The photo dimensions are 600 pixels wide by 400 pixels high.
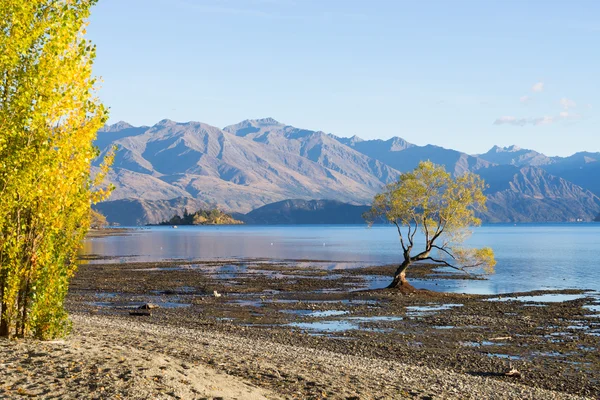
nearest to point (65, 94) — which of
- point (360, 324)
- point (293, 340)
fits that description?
point (293, 340)

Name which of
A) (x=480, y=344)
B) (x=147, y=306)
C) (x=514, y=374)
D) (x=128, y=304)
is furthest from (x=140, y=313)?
(x=514, y=374)

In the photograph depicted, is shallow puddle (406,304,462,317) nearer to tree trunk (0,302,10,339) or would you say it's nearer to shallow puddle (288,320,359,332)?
shallow puddle (288,320,359,332)

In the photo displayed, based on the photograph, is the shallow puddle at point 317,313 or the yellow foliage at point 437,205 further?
the yellow foliage at point 437,205

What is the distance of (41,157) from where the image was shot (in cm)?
2123

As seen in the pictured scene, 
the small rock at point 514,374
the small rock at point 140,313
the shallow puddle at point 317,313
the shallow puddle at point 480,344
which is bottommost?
the shallow puddle at point 480,344

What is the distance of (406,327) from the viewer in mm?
Result: 43969

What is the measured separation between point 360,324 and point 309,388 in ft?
79.1

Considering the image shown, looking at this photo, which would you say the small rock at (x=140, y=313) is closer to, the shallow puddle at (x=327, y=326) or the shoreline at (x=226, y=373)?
the shallow puddle at (x=327, y=326)

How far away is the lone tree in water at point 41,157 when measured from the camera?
2078 cm

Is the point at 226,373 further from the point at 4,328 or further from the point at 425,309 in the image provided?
the point at 425,309

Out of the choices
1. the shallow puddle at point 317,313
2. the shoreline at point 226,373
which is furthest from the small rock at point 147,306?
the shoreline at point 226,373

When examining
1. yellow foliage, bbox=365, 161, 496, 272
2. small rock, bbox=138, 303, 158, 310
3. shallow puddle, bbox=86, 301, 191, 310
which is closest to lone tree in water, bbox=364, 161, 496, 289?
yellow foliage, bbox=365, 161, 496, 272

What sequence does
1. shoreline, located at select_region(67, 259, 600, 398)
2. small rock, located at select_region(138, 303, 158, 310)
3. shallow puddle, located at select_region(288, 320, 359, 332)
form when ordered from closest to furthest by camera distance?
shoreline, located at select_region(67, 259, 600, 398) → shallow puddle, located at select_region(288, 320, 359, 332) → small rock, located at select_region(138, 303, 158, 310)

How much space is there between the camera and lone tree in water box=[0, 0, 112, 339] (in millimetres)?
20781
